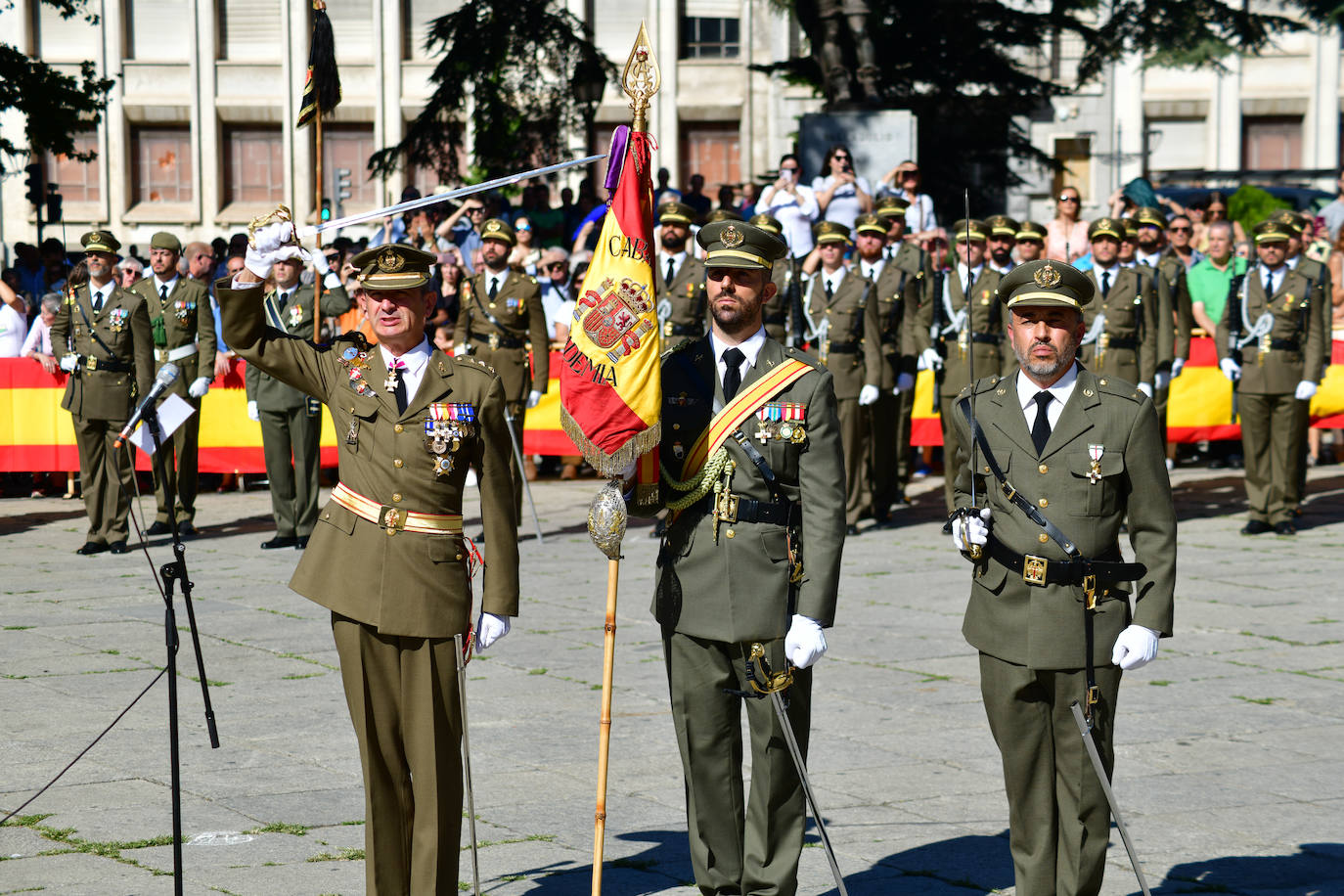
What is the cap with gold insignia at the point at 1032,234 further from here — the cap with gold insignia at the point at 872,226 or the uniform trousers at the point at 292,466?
the uniform trousers at the point at 292,466

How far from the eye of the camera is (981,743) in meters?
7.81

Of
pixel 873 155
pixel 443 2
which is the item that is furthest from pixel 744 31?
pixel 873 155

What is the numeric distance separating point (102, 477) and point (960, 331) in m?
6.63

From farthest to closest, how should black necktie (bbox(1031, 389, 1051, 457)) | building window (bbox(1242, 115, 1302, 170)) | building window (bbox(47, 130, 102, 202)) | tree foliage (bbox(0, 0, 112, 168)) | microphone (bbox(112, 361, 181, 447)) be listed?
building window (bbox(1242, 115, 1302, 170)) < building window (bbox(47, 130, 102, 202)) < tree foliage (bbox(0, 0, 112, 168)) < microphone (bbox(112, 361, 181, 447)) < black necktie (bbox(1031, 389, 1051, 457))

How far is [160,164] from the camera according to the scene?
1813 inches

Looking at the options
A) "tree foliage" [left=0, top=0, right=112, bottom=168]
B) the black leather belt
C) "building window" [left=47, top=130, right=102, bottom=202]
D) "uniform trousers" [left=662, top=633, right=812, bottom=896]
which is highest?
"building window" [left=47, top=130, right=102, bottom=202]

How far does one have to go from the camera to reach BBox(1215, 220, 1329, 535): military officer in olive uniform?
13719mm

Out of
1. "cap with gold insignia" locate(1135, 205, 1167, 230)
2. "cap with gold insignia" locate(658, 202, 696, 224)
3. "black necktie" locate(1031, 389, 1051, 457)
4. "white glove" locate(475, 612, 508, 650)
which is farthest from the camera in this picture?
"cap with gold insignia" locate(1135, 205, 1167, 230)

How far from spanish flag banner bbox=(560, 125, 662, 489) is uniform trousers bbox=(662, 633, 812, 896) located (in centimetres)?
63

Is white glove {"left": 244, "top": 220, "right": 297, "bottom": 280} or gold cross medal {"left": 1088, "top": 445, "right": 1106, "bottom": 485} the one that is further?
gold cross medal {"left": 1088, "top": 445, "right": 1106, "bottom": 485}

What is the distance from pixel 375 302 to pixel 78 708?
3.79 m

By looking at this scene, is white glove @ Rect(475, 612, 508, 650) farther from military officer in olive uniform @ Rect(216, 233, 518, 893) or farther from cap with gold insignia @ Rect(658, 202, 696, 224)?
cap with gold insignia @ Rect(658, 202, 696, 224)

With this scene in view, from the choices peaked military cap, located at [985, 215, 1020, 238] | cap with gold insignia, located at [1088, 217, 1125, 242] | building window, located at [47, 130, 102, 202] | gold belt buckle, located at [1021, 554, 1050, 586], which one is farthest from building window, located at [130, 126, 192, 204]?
gold belt buckle, located at [1021, 554, 1050, 586]

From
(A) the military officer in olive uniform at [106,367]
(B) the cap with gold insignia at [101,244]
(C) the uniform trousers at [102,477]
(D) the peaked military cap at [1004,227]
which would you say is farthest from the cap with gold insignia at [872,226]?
(C) the uniform trousers at [102,477]
